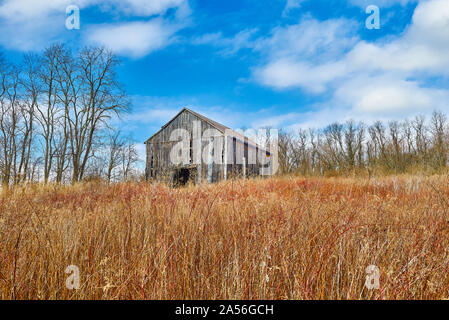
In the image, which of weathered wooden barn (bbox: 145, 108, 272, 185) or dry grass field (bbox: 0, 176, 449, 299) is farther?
weathered wooden barn (bbox: 145, 108, 272, 185)

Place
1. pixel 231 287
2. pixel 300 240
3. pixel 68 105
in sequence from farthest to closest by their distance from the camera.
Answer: pixel 68 105 < pixel 300 240 < pixel 231 287

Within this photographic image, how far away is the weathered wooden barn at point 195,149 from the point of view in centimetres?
1980

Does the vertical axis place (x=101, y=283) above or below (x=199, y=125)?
below

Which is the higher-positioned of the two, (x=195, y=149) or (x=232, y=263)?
(x=195, y=149)

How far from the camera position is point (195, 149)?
20.4m

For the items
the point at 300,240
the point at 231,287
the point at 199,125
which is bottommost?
the point at 231,287

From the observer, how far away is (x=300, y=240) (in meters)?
2.53

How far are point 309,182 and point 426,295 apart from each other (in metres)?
6.41

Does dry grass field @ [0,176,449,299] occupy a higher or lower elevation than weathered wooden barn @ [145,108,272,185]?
lower

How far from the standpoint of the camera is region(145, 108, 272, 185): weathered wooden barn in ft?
65.0

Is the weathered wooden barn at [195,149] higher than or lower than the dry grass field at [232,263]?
higher

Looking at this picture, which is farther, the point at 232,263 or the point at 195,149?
the point at 195,149

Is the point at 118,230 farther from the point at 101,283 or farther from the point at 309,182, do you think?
the point at 309,182
